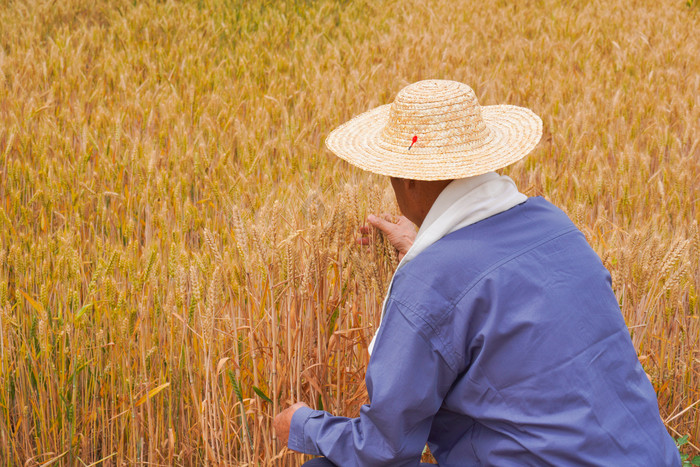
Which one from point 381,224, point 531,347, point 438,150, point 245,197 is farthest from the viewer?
point 245,197

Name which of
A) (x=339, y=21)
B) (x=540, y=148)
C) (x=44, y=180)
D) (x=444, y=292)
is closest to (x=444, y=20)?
(x=339, y=21)

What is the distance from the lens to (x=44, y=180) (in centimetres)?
278

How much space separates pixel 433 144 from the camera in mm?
1410

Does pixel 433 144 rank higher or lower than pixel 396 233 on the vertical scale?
higher

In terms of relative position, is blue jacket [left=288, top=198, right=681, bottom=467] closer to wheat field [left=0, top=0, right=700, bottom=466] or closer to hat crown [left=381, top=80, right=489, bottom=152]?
hat crown [left=381, top=80, right=489, bottom=152]

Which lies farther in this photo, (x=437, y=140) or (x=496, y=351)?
(x=437, y=140)

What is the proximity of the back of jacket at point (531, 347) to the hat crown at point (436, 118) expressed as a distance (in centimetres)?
21

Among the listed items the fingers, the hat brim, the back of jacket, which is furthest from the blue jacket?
the fingers

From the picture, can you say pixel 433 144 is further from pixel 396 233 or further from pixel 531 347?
pixel 531 347

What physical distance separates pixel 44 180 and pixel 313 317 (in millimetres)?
1540

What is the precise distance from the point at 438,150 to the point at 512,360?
0.42 m

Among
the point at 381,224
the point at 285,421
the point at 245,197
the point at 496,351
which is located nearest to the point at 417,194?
the point at 381,224

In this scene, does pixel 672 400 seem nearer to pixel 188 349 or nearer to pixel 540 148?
pixel 188 349

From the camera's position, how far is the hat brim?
1.35 meters
